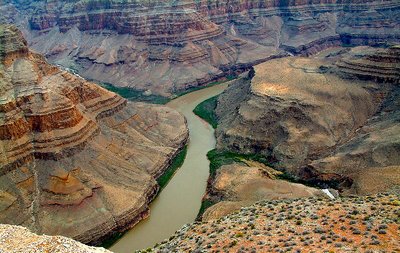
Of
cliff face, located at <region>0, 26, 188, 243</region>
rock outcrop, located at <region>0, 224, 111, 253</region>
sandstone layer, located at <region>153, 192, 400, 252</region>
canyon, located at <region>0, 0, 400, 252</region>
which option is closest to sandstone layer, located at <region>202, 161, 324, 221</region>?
canyon, located at <region>0, 0, 400, 252</region>

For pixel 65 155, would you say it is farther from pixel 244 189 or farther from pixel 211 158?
pixel 244 189

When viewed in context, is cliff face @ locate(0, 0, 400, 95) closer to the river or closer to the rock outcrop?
the river

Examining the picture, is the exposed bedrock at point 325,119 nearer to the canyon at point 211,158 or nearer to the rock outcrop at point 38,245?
the canyon at point 211,158

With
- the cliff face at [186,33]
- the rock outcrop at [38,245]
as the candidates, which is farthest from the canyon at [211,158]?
the cliff face at [186,33]

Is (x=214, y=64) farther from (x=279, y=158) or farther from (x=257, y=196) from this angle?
(x=257, y=196)

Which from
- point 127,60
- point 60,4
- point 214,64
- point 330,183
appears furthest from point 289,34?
point 330,183

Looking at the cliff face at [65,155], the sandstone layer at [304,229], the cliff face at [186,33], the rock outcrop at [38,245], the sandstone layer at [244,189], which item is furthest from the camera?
the cliff face at [186,33]

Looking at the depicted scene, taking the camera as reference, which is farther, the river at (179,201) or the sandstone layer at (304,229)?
the river at (179,201)
